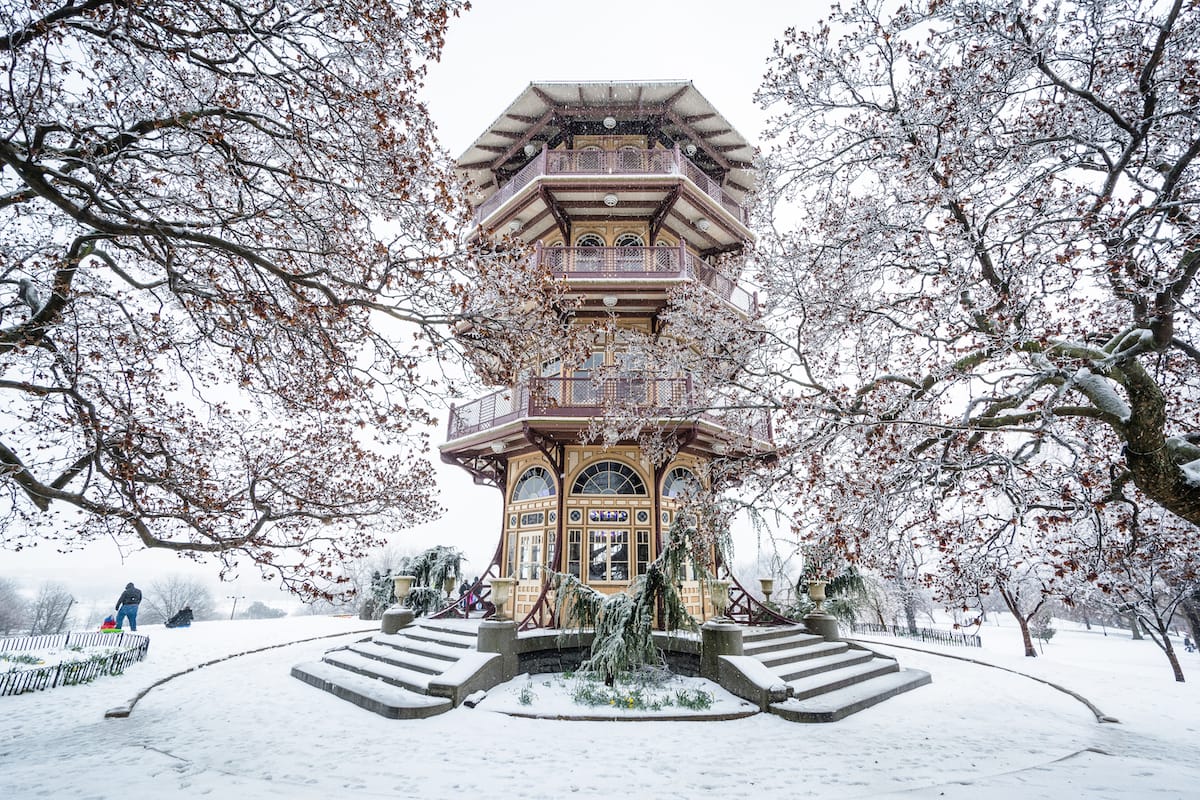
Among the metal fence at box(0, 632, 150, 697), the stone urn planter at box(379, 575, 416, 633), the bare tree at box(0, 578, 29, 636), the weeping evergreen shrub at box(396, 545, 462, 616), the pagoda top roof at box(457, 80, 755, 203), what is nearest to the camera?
the metal fence at box(0, 632, 150, 697)

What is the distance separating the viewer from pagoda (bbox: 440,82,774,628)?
12.4 m

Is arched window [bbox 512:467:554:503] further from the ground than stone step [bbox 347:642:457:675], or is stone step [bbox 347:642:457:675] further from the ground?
arched window [bbox 512:467:554:503]

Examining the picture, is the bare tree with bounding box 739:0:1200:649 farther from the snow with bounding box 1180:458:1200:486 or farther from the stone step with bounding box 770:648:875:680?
the stone step with bounding box 770:648:875:680

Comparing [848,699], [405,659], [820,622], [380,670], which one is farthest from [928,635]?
[380,670]

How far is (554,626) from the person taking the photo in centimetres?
1198

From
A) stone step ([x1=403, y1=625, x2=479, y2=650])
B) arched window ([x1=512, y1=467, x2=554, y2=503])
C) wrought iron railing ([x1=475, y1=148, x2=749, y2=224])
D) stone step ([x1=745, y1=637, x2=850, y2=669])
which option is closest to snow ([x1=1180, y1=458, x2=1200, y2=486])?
stone step ([x1=745, y1=637, x2=850, y2=669])

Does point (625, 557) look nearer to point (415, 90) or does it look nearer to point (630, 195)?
point (630, 195)

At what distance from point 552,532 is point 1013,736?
889 cm

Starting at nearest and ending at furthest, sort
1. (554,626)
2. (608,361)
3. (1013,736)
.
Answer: (1013,736) < (554,626) < (608,361)

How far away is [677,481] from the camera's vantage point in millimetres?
13781

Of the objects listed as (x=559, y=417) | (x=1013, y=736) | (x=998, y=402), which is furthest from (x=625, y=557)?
(x=998, y=402)

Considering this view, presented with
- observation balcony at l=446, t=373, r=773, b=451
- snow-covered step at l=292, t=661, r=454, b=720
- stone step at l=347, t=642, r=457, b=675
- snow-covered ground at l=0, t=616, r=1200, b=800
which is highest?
observation balcony at l=446, t=373, r=773, b=451

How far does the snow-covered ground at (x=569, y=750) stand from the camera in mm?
5488

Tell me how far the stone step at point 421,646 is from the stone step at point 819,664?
19.8 feet
